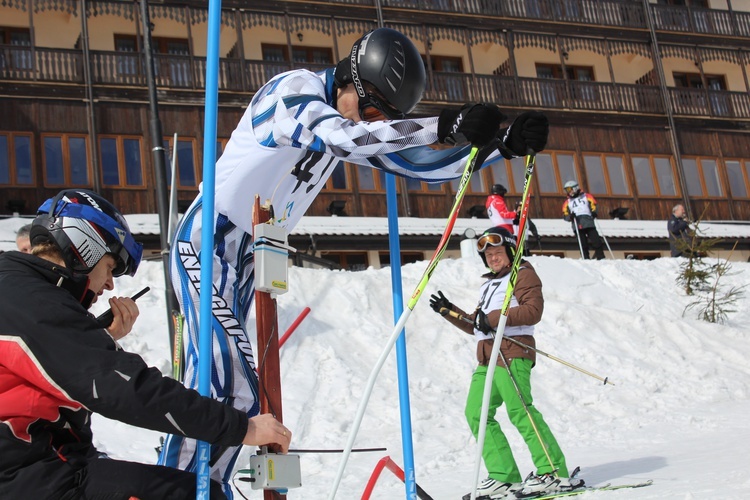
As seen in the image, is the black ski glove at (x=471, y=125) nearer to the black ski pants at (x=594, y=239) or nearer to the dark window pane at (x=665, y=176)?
the black ski pants at (x=594, y=239)

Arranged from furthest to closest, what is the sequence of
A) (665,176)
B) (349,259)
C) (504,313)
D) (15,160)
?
1. (665,176)
2. (349,259)
3. (15,160)
4. (504,313)

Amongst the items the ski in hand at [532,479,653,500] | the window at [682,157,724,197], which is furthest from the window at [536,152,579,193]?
the ski in hand at [532,479,653,500]

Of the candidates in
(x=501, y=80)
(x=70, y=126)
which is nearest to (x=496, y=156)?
(x=70, y=126)

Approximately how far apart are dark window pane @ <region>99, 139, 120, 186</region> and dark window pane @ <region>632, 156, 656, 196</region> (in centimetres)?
1370

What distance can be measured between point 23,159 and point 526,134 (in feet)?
55.0

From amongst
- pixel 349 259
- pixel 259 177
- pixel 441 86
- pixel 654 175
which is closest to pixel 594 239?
pixel 349 259

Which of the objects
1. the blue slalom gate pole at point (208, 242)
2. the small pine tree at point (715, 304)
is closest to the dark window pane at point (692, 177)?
the small pine tree at point (715, 304)

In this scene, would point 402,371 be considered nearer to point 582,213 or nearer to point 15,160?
point 582,213

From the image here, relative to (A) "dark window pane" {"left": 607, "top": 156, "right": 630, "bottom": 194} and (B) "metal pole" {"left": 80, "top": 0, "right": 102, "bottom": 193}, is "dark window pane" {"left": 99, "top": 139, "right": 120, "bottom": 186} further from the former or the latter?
(A) "dark window pane" {"left": 607, "top": 156, "right": 630, "bottom": 194}

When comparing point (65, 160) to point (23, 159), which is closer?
point (23, 159)

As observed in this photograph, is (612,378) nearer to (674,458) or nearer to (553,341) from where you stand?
(553,341)

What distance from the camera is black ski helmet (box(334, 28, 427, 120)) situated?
3.13 metres

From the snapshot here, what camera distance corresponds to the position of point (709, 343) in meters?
12.3

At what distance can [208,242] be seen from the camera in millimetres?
2795
